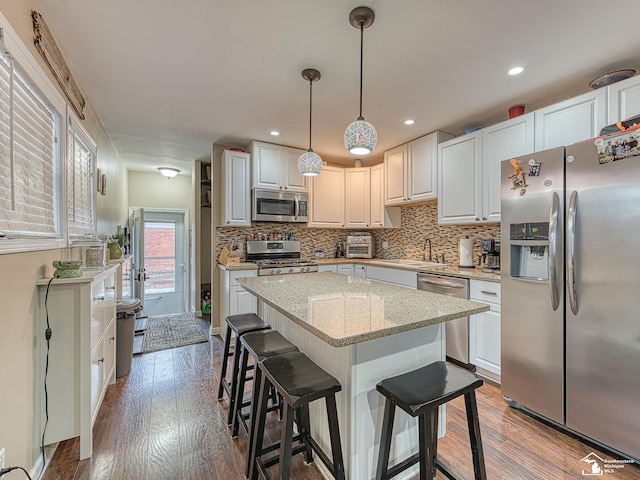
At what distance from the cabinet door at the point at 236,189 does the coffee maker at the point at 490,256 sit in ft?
9.08

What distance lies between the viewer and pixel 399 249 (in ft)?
14.5

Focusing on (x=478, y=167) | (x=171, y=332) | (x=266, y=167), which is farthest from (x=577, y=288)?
(x=171, y=332)

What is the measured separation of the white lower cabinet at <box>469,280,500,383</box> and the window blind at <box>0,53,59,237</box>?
3093mm

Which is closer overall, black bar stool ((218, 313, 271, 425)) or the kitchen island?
the kitchen island

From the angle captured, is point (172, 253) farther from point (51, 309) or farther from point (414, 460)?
point (414, 460)

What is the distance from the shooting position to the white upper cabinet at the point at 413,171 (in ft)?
11.4

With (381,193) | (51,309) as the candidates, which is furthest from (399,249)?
(51,309)

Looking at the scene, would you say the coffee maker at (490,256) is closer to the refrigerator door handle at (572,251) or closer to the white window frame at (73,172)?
the refrigerator door handle at (572,251)

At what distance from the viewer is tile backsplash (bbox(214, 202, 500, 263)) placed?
3.50 metres

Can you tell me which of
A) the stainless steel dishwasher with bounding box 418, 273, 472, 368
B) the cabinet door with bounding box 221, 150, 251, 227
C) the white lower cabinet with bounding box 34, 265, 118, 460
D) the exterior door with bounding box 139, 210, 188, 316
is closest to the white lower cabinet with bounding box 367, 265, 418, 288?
the stainless steel dishwasher with bounding box 418, 273, 472, 368

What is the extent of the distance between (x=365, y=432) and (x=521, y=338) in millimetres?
1451

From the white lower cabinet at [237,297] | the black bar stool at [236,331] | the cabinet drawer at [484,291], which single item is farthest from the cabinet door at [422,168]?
the black bar stool at [236,331]

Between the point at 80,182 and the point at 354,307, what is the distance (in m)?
2.53

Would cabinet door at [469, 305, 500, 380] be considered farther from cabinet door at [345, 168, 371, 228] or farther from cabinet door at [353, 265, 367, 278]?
cabinet door at [345, 168, 371, 228]
